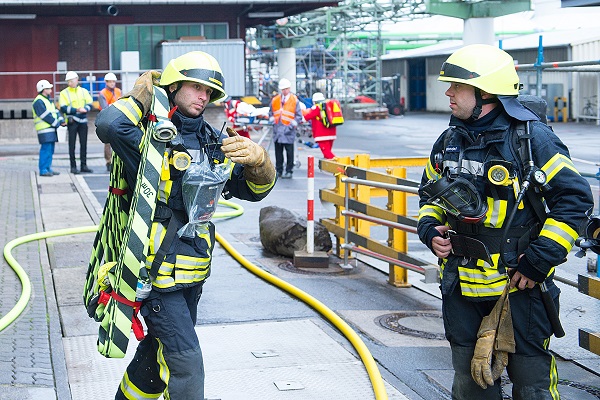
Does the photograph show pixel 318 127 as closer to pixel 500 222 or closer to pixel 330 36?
pixel 500 222

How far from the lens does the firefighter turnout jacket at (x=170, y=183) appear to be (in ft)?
13.7

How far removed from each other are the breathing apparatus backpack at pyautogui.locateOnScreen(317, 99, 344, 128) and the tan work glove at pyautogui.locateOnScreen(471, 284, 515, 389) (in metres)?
13.8

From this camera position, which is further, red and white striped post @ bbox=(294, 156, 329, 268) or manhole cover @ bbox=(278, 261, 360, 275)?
red and white striped post @ bbox=(294, 156, 329, 268)

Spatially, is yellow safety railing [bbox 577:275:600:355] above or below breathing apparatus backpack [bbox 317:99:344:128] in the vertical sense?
below

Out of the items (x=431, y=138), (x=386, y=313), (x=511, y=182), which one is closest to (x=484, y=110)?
(x=511, y=182)

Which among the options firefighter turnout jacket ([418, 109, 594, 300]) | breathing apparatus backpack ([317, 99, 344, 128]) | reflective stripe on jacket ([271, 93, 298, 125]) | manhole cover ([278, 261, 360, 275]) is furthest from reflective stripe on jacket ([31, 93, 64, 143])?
firefighter turnout jacket ([418, 109, 594, 300])

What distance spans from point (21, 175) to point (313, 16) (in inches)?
1129

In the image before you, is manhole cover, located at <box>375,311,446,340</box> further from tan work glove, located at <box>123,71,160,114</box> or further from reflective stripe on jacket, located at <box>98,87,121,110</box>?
reflective stripe on jacket, located at <box>98,87,121,110</box>

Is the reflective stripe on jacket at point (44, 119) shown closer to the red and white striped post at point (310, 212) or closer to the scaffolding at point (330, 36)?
the red and white striped post at point (310, 212)

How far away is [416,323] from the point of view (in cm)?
726

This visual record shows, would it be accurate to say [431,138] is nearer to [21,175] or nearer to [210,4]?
[210,4]

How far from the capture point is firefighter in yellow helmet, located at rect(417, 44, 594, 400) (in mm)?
4039

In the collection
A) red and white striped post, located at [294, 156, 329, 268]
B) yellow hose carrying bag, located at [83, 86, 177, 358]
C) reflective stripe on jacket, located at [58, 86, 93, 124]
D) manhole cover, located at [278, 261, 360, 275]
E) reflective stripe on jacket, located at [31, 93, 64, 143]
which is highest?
reflective stripe on jacket, located at [58, 86, 93, 124]

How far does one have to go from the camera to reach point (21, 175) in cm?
1802
